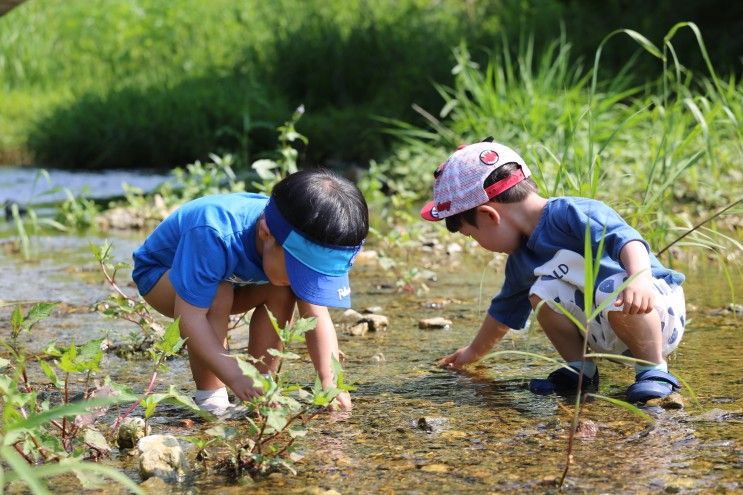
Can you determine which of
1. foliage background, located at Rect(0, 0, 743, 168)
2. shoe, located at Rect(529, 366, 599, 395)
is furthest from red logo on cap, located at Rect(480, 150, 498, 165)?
foliage background, located at Rect(0, 0, 743, 168)

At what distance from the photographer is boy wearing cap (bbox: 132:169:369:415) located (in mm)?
2627

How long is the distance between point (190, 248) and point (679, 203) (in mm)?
3995

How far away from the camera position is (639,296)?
266 cm

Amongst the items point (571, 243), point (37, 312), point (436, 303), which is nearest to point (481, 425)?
point (571, 243)

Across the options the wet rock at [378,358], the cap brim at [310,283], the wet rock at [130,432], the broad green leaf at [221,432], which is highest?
the cap brim at [310,283]

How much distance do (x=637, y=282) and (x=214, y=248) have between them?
1046 mm

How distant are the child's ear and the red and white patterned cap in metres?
0.51

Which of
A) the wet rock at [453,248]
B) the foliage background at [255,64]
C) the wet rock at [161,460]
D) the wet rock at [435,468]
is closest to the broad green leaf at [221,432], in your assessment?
the wet rock at [161,460]

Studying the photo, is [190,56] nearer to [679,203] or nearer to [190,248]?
[679,203]

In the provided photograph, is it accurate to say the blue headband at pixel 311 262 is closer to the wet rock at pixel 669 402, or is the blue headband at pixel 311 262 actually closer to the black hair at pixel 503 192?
the black hair at pixel 503 192

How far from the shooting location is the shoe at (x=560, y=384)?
2973mm

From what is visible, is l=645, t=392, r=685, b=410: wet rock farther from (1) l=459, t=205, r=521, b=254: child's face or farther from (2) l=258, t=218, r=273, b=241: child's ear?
(2) l=258, t=218, r=273, b=241: child's ear

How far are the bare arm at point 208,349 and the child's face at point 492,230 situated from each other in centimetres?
73

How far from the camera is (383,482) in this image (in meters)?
2.23
